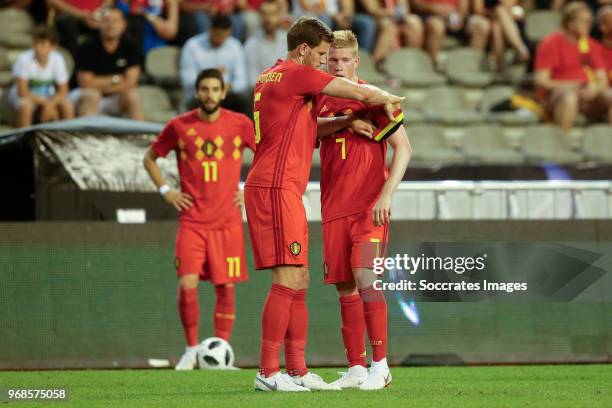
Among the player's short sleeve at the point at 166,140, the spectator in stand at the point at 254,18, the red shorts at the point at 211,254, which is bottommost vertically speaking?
the red shorts at the point at 211,254

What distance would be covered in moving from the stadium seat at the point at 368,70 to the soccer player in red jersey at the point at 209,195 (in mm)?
5413

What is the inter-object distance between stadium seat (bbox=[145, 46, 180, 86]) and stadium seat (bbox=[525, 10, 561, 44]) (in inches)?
198

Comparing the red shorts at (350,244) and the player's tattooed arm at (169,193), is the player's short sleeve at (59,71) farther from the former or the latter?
the red shorts at (350,244)

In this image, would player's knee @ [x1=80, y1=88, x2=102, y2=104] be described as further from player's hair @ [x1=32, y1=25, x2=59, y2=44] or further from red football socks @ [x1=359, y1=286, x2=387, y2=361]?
red football socks @ [x1=359, y1=286, x2=387, y2=361]

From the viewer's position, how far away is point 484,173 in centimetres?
1336

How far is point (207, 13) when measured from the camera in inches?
611

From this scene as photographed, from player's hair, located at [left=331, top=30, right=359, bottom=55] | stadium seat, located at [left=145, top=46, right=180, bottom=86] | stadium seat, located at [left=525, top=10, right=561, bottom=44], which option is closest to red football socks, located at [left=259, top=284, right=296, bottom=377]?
player's hair, located at [left=331, top=30, right=359, bottom=55]

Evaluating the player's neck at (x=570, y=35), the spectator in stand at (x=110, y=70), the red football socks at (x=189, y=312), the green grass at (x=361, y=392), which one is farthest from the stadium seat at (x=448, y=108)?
the red football socks at (x=189, y=312)

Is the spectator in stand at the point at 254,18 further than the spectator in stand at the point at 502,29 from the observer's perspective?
No

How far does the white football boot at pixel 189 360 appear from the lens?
9883mm

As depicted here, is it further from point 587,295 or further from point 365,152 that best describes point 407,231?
point 365,152

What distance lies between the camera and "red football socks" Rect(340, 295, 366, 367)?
7531 mm

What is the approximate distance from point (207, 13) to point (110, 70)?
172 cm

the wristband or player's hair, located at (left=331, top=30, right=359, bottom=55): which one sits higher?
player's hair, located at (left=331, top=30, right=359, bottom=55)
